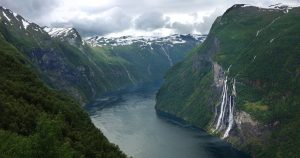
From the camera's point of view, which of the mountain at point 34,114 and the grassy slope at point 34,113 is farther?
the grassy slope at point 34,113

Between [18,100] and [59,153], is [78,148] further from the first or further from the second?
[59,153]

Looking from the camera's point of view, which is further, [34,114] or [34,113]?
[34,113]

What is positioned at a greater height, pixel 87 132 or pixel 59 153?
pixel 59 153

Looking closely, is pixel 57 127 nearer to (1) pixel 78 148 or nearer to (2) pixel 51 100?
(1) pixel 78 148

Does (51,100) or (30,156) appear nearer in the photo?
(30,156)

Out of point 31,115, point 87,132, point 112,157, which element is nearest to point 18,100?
point 31,115

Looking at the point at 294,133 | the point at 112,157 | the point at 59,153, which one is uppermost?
the point at 59,153

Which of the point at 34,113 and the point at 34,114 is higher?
the point at 34,113

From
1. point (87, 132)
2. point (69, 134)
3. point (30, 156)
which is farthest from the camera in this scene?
point (87, 132)

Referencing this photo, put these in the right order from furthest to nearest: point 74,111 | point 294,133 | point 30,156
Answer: point 294,133, point 74,111, point 30,156
